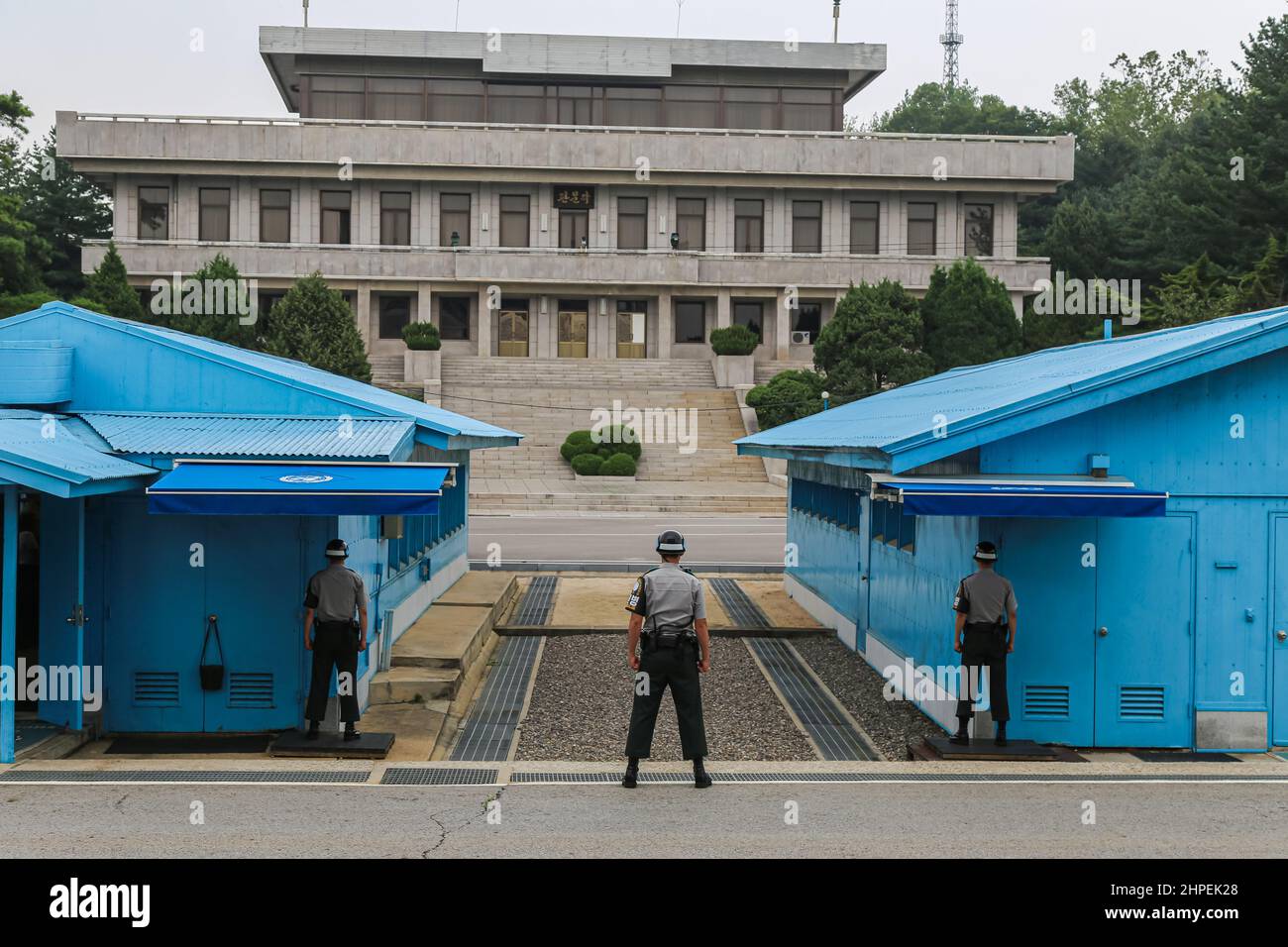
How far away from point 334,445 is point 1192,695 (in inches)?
315

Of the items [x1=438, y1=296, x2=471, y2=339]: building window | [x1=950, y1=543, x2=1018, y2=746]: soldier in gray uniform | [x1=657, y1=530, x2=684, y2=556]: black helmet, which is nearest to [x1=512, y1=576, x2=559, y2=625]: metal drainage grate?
[x1=950, y1=543, x2=1018, y2=746]: soldier in gray uniform

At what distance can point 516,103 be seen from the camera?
61.9 metres

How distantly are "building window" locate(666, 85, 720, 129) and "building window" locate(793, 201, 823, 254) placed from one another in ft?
22.5

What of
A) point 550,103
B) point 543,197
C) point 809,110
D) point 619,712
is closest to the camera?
point 619,712

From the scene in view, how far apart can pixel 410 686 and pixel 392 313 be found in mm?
48284

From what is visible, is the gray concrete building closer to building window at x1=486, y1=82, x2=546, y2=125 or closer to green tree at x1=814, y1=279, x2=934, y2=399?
building window at x1=486, y1=82, x2=546, y2=125

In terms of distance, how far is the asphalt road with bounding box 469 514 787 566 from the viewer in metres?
28.4

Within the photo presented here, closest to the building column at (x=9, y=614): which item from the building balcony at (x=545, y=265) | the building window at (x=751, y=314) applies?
the building balcony at (x=545, y=265)

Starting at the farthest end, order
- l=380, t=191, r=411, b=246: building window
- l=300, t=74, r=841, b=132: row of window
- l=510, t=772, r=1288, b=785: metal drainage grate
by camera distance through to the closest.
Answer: l=300, t=74, r=841, b=132: row of window, l=380, t=191, r=411, b=246: building window, l=510, t=772, r=1288, b=785: metal drainage grate

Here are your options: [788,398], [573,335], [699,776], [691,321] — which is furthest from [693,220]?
[699,776]

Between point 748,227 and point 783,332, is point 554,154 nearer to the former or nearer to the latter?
point 748,227

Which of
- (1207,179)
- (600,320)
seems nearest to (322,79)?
(600,320)

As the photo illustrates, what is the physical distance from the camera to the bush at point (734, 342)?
176 feet

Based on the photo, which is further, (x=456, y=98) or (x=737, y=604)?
(x=456, y=98)
